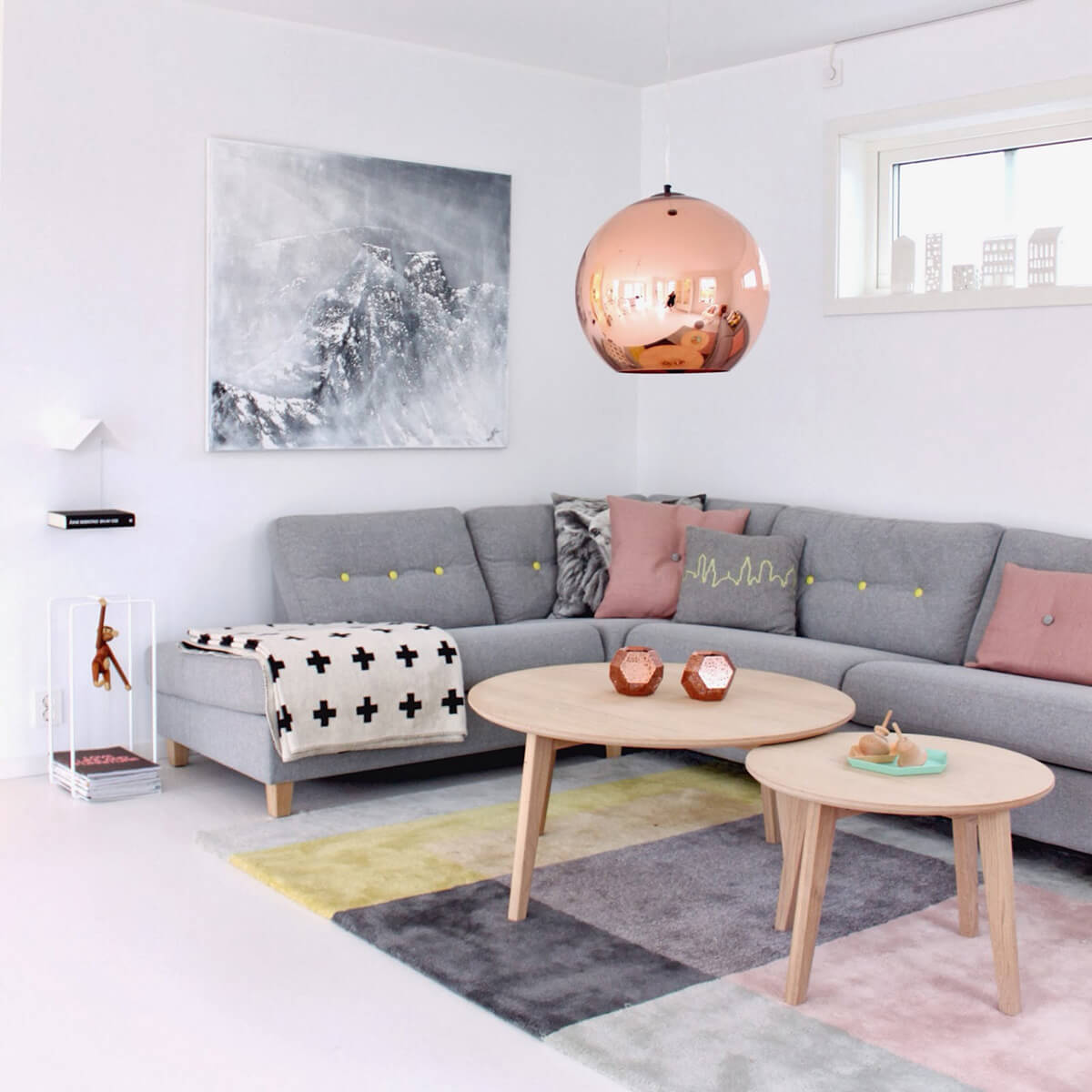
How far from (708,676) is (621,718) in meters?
0.27

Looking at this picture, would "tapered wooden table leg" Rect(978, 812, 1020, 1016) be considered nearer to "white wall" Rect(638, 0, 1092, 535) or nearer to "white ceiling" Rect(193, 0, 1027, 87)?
"white wall" Rect(638, 0, 1092, 535)

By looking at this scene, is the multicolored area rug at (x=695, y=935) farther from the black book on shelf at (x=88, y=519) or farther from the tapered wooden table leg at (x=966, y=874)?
the black book on shelf at (x=88, y=519)

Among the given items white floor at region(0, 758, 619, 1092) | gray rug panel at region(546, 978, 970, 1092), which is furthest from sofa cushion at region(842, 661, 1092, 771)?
white floor at region(0, 758, 619, 1092)

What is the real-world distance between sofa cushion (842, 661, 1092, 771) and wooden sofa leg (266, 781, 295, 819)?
1.65 m

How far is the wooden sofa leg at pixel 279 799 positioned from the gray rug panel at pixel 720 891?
90 cm

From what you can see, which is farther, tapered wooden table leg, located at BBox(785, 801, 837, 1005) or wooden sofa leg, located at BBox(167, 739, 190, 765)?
wooden sofa leg, located at BBox(167, 739, 190, 765)

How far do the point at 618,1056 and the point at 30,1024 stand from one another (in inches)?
44.1

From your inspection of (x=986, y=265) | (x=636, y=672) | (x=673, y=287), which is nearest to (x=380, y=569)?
(x=636, y=672)

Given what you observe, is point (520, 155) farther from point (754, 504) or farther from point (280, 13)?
point (754, 504)

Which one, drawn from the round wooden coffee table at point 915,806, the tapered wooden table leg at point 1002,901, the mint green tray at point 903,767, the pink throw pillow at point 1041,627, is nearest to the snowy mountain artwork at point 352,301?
the pink throw pillow at point 1041,627

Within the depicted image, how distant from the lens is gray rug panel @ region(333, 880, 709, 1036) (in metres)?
2.76

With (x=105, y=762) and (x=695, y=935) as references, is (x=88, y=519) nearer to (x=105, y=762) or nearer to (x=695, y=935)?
(x=105, y=762)

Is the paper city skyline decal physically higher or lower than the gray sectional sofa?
higher

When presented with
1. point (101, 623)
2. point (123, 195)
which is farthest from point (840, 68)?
point (101, 623)
